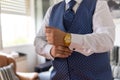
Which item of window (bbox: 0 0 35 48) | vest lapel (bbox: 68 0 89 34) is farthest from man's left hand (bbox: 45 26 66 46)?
window (bbox: 0 0 35 48)

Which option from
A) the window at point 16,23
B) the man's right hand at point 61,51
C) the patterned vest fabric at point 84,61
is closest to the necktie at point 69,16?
the patterned vest fabric at point 84,61

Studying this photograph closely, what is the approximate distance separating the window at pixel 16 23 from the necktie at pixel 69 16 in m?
2.21

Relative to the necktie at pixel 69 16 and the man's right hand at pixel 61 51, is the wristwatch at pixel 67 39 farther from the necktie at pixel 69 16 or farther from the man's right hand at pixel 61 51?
the necktie at pixel 69 16

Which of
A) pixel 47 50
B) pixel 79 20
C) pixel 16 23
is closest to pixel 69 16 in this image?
pixel 79 20

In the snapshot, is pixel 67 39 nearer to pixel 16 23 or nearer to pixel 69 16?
pixel 69 16

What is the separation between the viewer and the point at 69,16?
2.71 feet

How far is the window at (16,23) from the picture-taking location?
3.03 m

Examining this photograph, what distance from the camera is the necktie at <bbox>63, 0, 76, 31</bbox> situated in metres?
0.82

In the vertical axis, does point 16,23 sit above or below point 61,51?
above

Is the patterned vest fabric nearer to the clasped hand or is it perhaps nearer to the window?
the clasped hand

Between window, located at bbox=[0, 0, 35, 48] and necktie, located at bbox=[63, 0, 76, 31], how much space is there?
2.21 meters

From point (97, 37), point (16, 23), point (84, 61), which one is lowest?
point (84, 61)

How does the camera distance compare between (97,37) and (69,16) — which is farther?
(69,16)

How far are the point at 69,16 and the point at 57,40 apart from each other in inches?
7.7
